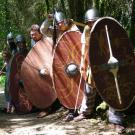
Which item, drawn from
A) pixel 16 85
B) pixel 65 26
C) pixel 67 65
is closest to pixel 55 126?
pixel 67 65

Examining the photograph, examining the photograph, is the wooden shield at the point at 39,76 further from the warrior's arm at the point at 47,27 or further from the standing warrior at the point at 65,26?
the standing warrior at the point at 65,26

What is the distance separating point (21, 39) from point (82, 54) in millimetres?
2015

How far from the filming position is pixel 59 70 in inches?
281

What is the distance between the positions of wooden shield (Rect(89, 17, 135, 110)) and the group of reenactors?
0.02 m

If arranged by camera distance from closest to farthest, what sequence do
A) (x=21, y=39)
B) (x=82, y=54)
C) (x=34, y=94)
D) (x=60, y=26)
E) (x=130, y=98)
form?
(x=130, y=98), (x=82, y=54), (x=60, y=26), (x=34, y=94), (x=21, y=39)

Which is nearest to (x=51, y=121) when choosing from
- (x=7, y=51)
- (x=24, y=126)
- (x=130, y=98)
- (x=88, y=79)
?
(x=24, y=126)

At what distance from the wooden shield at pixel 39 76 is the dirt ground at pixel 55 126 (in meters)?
0.31

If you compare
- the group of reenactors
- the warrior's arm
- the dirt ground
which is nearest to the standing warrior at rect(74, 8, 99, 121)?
the group of reenactors

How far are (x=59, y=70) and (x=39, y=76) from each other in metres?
Result: 0.85

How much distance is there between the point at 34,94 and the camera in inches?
312

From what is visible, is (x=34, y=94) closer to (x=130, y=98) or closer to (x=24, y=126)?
(x=24, y=126)

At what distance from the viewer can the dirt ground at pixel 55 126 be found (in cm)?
627

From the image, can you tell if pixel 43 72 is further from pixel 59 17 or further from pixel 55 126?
pixel 55 126

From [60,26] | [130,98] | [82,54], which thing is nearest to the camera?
[130,98]
